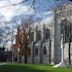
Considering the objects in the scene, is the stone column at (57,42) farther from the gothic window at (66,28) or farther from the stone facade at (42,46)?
the gothic window at (66,28)

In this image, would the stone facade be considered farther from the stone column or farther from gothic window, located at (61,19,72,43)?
gothic window, located at (61,19,72,43)

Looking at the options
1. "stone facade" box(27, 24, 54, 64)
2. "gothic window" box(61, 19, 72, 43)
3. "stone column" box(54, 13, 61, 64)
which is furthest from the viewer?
"stone facade" box(27, 24, 54, 64)

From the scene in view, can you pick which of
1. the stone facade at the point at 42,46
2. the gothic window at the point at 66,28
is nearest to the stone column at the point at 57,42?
the stone facade at the point at 42,46

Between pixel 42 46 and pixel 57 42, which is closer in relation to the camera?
pixel 57 42

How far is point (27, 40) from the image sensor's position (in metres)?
63.5

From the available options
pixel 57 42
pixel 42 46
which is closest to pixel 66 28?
pixel 57 42

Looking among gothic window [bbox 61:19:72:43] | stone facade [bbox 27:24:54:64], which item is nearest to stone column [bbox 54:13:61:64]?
stone facade [bbox 27:24:54:64]

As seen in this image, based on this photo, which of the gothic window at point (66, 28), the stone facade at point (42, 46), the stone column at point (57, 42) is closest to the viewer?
the gothic window at point (66, 28)

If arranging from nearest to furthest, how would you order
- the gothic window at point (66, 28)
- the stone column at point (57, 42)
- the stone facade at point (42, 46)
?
the gothic window at point (66, 28)
the stone column at point (57, 42)
the stone facade at point (42, 46)

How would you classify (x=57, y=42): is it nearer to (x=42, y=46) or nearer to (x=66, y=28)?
(x=42, y=46)

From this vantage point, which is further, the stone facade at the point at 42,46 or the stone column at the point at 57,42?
the stone facade at the point at 42,46

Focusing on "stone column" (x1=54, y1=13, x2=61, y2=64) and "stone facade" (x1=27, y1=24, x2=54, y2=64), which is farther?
"stone facade" (x1=27, y1=24, x2=54, y2=64)

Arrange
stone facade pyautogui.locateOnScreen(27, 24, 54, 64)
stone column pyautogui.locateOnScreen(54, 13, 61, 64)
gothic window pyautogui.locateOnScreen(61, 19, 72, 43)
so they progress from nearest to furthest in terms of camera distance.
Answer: gothic window pyautogui.locateOnScreen(61, 19, 72, 43) < stone column pyautogui.locateOnScreen(54, 13, 61, 64) < stone facade pyautogui.locateOnScreen(27, 24, 54, 64)

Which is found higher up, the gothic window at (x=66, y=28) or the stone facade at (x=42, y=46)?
the gothic window at (x=66, y=28)
